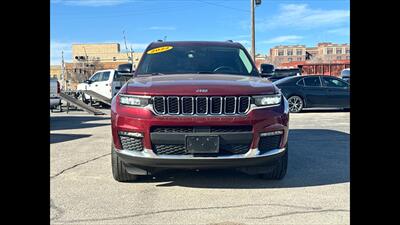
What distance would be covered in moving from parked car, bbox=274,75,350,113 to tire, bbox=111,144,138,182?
10.6m

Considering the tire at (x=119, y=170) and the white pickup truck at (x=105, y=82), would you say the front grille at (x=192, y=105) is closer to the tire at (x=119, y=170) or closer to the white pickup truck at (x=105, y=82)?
the tire at (x=119, y=170)

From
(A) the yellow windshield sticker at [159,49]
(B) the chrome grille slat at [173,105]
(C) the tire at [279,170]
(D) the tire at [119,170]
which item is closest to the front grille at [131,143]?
(D) the tire at [119,170]

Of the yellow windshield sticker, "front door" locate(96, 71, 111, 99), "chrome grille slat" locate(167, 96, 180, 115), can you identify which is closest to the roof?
the yellow windshield sticker

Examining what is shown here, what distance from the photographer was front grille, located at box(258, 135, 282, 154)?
4258 millimetres

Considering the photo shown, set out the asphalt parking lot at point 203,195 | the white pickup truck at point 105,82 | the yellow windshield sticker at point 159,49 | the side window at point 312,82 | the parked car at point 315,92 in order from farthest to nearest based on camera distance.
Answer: the white pickup truck at point 105,82, the side window at point 312,82, the parked car at point 315,92, the yellow windshield sticker at point 159,49, the asphalt parking lot at point 203,195

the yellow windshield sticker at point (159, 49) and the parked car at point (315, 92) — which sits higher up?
the yellow windshield sticker at point (159, 49)

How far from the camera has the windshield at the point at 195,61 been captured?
5.54 metres

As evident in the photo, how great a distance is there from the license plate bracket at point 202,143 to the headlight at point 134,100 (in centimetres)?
58

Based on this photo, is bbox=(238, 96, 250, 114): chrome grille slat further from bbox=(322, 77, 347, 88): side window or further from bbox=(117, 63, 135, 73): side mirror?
bbox=(322, 77, 347, 88): side window

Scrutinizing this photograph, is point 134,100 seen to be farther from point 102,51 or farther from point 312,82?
point 102,51
